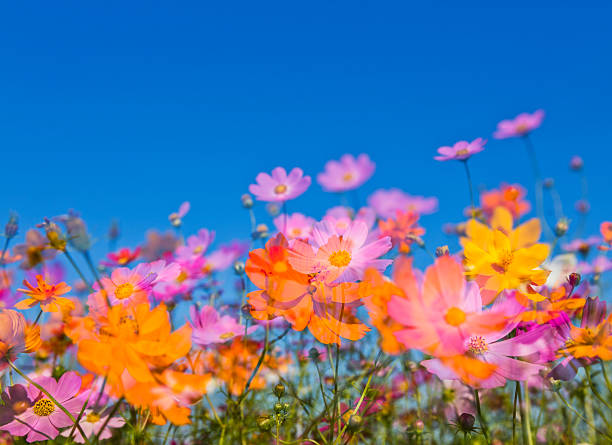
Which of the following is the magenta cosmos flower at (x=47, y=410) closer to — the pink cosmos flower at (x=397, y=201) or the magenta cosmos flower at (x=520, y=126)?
the pink cosmos flower at (x=397, y=201)

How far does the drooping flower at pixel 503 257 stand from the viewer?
1.81 ft

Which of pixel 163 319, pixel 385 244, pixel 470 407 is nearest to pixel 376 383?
pixel 470 407

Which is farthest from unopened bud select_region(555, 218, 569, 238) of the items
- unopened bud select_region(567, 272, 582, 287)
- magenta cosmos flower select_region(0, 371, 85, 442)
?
magenta cosmos flower select_region(0, 371, 85, 442)

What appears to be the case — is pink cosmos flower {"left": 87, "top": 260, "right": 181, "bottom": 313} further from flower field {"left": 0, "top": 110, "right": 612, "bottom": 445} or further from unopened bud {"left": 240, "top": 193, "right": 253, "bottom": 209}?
unopened bud {"left": 240, "top": 193, "right": 253, "bottom": 209}

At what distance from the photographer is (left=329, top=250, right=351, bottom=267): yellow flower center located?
620 mm

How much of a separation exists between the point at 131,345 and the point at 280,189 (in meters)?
0.63

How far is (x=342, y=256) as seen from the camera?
63 centimetres

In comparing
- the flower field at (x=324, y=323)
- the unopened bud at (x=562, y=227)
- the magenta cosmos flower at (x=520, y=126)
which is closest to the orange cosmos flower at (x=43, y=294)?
the flower field at (x=324, y=323)

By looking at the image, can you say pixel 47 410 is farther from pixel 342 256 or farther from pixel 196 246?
pixel 196 246

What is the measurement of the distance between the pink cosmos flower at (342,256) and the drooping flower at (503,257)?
0.35 ft

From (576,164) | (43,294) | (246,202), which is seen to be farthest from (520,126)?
(43,294)

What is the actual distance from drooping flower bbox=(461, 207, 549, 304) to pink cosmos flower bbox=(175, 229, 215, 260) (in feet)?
2.48

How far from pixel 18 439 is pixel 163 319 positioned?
1.64 ft

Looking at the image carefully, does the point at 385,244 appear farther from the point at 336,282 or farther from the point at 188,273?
the point at 188,273
